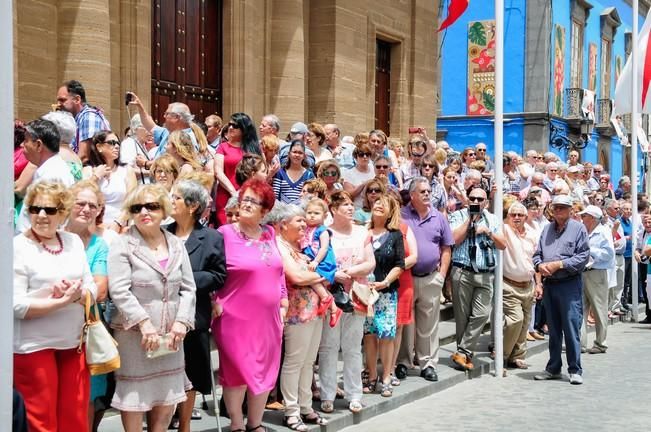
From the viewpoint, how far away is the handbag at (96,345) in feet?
18.9

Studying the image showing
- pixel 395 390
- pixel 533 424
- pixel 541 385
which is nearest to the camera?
pixel 533 424

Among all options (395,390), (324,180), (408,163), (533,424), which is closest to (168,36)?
(408,163)

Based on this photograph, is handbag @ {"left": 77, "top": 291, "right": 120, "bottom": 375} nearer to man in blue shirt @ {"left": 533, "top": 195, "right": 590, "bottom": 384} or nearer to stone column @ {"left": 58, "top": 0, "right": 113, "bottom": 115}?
stone column @ {"left": 58, "top": 0, "right": 113, "bottom": 115}

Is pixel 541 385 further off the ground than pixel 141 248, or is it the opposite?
pixel 141 248

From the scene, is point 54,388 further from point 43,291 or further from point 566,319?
point 566,319

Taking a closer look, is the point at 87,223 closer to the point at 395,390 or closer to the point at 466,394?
the point at 395,390

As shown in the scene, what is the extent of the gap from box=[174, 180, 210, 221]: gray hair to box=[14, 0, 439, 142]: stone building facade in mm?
4503

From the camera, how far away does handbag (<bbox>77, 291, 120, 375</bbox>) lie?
5.75 meters

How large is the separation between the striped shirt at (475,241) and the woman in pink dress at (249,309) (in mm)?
4019

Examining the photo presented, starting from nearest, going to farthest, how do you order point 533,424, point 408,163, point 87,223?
point 87,223, point 533,424, point 408,163

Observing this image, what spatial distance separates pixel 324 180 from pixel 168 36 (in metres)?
4.72

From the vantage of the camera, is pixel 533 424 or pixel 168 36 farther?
pixel 168 36

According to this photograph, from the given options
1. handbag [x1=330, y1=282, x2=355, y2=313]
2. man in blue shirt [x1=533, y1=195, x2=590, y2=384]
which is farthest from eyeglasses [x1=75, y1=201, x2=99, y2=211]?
man in blue shirt [x1=533, y1=195, x2=590, y2=384]

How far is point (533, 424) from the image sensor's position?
873 centimetres
